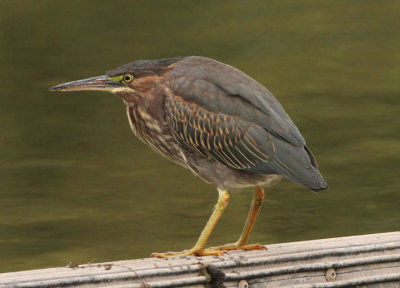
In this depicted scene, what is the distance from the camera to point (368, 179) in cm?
981

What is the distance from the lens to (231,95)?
19.1 feet

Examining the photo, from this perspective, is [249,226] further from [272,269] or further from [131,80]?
[131,80]

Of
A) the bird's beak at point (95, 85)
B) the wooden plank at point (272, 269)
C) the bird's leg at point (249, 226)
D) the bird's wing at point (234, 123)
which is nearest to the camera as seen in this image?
the wooden plank at point (272, 269)

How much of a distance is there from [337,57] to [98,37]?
8.16ft

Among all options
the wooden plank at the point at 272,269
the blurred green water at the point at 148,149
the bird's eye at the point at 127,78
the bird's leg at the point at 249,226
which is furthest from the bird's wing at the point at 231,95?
the blurred green water at the point at 148,149

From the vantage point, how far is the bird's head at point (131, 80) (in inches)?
234

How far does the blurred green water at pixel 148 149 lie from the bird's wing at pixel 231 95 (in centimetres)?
255

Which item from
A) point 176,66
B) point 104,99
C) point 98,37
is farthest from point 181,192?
point 98,37

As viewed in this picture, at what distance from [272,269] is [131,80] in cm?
117

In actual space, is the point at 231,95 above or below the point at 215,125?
above

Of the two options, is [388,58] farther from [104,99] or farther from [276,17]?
[104,99]

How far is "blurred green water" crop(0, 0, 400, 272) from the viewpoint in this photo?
8.78 metres

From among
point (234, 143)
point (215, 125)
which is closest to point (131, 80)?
point (215, 125)

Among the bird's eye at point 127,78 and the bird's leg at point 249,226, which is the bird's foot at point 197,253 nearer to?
the bird's leg at point 249,226
